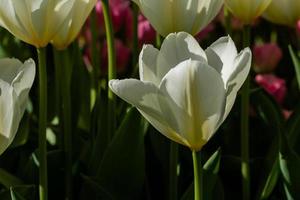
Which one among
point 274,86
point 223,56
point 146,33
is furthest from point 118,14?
point 223,56

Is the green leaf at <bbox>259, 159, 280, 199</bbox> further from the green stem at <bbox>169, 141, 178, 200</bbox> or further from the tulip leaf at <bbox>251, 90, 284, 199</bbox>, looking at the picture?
the green stem at <bbox>169, 141, 178, 200</bbox>

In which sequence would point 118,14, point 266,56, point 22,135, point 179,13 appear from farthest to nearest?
point 118,14 → point 266,56 → point 22,135 → point 179,13

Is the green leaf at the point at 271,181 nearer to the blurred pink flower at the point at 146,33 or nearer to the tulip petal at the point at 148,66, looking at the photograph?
the tulip petal at the point at 148,66

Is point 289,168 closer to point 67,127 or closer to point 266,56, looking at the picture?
point 67,127

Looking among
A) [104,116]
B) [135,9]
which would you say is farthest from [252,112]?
[104,116]

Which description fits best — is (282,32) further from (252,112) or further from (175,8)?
(175,8)

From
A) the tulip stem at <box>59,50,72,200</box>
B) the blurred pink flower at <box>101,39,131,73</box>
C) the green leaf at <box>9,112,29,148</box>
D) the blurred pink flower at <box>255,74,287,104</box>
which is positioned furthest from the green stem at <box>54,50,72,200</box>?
the blurred pink flower at <box>101,39,131,73</box>
